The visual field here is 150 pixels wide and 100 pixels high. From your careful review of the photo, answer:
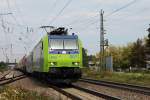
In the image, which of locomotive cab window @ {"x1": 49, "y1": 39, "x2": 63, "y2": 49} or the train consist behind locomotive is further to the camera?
locomotive cab window @ {"x1": 49, "y1": 39, "x2": 63, "y2": 49}

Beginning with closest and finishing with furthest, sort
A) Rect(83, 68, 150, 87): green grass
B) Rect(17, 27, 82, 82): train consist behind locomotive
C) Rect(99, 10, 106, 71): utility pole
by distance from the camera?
1. Rect(17, 27, 82, 82): train consist behind locomotive
2. Rect(83, 68, 150, 87): green grass
3. Rect(99, 10, 106, 71): utility pole

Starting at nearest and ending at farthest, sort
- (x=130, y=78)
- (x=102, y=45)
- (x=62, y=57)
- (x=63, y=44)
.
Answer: (x=62, y=57)
(x=63, y=44)
(x=130, y=78)
(x=102, y=45)

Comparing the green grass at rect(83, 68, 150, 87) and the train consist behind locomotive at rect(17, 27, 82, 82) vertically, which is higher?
the train consist behind locomotive at rect(17, 27, 82, 82)

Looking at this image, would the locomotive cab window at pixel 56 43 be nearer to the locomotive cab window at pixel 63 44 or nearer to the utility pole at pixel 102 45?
the locomotive cab window at pixel 63 44

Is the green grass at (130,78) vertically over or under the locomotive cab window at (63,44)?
under

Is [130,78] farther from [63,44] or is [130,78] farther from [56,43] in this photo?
[56,43]

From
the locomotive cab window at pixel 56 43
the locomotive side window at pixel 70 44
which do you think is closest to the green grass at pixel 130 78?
the locomotive side window at pixel 70 44

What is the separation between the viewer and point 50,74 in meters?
25.8

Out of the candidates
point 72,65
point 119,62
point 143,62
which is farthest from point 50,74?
point 119,62

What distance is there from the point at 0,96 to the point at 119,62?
12242 centimetres

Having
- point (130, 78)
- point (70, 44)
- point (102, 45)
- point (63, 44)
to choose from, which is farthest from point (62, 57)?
point (102, 45)

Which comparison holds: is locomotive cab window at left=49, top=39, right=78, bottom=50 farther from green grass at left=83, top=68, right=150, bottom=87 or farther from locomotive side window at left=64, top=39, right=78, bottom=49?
green grass at left=83, top=68, right=150, bottom=87

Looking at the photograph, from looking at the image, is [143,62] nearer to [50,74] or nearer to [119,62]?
[119,62]

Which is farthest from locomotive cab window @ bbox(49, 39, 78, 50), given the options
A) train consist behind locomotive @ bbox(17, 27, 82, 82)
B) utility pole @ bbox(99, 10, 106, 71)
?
utility pole @ bbox(99, 10, 106, 71)
